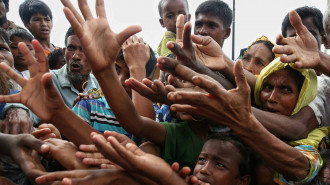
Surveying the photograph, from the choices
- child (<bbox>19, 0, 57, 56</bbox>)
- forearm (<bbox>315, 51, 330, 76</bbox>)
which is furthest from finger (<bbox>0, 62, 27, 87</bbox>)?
child (<bbox>19, 0, 57, 56</bbox>)

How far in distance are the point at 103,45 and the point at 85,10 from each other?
20 cm

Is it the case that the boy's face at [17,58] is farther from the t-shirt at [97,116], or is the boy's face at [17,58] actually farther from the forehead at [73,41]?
the t-shirt at [97,116]

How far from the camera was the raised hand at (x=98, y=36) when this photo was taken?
151 centimetres

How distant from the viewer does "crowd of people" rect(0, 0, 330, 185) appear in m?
1.39

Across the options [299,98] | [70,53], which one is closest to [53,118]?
[299,98]

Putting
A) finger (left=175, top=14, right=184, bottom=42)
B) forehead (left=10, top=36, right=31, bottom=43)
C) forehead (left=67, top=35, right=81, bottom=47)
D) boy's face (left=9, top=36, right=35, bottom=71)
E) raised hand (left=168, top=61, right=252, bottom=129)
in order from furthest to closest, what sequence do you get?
1. forehead (left=10, top=36, right=31, bottom=43)
2. boy's face (left=9, top=36, right=35, bottom=71)
3. forehead (left=67, top=35, right=81, bottom=47)
4. finger (left=175, top=14, right=184, bottom=42)
5. raised hand (left=168, top=61, right=252, bottom=129)

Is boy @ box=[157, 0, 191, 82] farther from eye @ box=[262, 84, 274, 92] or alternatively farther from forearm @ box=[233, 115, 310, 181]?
forearm @ box=[233, 115, 310, 181]

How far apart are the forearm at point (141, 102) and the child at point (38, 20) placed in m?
2.59

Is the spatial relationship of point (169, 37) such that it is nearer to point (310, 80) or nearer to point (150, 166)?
point (310, 80)

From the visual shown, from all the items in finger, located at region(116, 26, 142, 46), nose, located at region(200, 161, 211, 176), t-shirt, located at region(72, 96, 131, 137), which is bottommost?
nose, located at region(200, 161, 211, 176)

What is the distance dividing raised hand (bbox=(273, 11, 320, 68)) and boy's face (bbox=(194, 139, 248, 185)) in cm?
55

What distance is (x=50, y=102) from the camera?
147 centimetres

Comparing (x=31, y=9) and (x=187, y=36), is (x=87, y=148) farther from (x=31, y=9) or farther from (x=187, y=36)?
(x=31, y=9)

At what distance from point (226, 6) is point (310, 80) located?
1.67 metres
